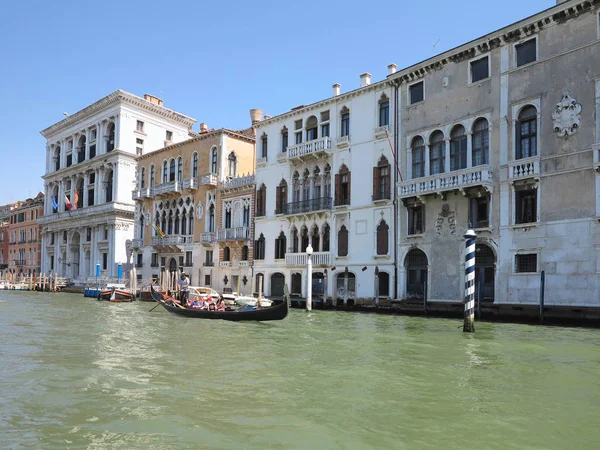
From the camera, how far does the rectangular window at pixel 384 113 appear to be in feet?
75.2

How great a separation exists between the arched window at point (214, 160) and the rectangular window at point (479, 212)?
53.4 ft

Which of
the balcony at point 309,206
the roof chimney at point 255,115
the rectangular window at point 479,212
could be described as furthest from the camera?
the roof chimney at point 255,115

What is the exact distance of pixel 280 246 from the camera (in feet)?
89.4

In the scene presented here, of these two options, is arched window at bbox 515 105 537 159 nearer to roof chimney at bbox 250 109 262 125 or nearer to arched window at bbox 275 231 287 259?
arched window at bbox 275 231 287 259

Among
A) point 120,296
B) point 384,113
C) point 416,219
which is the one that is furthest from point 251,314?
point 120,296

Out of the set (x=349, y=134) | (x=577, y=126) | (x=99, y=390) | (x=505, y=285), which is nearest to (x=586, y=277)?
(x=505, y=285)

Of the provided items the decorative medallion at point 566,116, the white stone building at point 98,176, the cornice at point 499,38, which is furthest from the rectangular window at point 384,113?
the white stone building at point 98,176

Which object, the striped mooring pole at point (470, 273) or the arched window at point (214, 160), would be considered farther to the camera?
the arched window at point (214, 160)

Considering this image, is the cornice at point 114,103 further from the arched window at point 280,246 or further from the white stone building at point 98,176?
the arched window at point 280,246

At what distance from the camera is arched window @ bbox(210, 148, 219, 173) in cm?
3162

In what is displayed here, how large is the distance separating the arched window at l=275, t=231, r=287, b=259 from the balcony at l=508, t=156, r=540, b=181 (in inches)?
468

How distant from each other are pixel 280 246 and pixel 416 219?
26.3 ft

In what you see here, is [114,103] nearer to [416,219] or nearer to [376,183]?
[376,183]

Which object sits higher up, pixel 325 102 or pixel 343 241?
pixel 325 102
